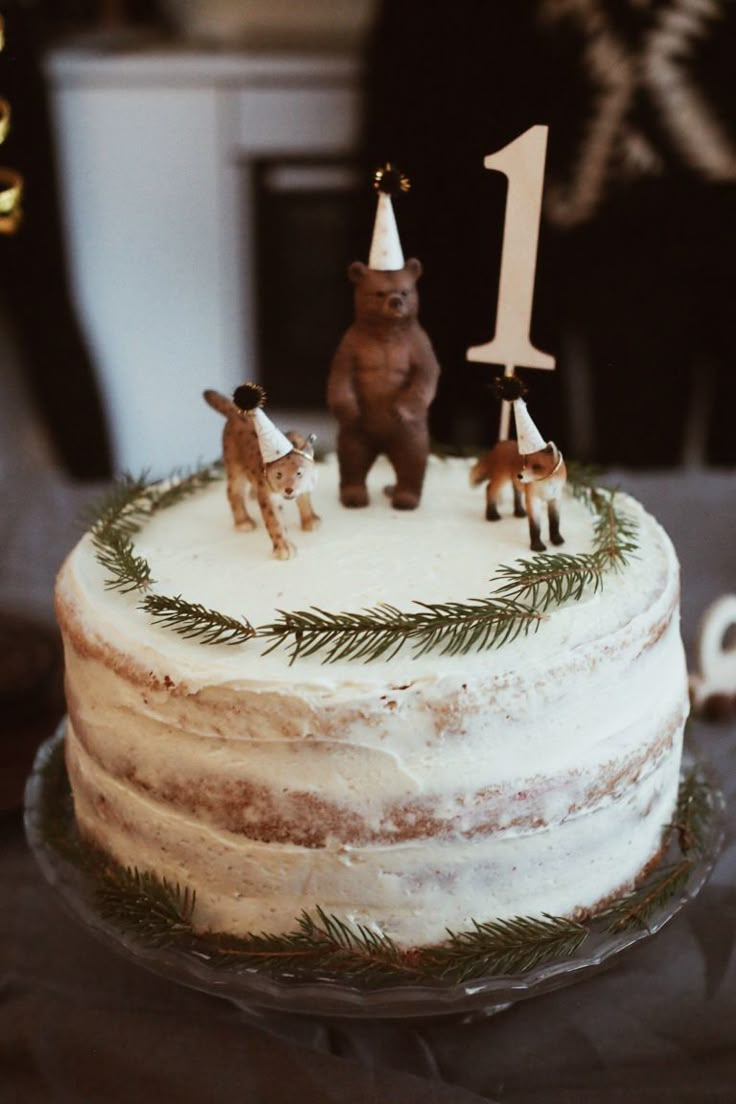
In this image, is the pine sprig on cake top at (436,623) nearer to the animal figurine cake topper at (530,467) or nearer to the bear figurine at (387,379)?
the animal figurine cake topper at (530,467)

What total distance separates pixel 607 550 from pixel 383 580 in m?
0.23

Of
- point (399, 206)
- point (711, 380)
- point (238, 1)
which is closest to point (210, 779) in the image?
point (399, 206)

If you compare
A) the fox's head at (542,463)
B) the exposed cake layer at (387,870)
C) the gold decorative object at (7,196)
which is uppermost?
the gold decorative object at (7,196)

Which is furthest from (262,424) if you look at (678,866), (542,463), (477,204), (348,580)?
(477,204)

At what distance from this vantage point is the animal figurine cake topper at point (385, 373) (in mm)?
1214

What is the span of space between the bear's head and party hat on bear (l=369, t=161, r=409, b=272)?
0.04ft

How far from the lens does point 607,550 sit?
3.84ft

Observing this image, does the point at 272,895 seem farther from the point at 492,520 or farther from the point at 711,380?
the point at 711,380

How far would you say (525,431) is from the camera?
1.15m

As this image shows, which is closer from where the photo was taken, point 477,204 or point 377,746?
point 377,746

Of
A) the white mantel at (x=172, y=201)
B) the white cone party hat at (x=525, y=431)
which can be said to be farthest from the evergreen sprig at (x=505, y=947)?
the white mantel at (x=172, y=201)

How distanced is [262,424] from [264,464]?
46 millimetres

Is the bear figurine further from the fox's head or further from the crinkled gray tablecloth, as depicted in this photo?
the crinkled gray tablecloth

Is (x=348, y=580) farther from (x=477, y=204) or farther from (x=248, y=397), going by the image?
(x=477, y=204)
